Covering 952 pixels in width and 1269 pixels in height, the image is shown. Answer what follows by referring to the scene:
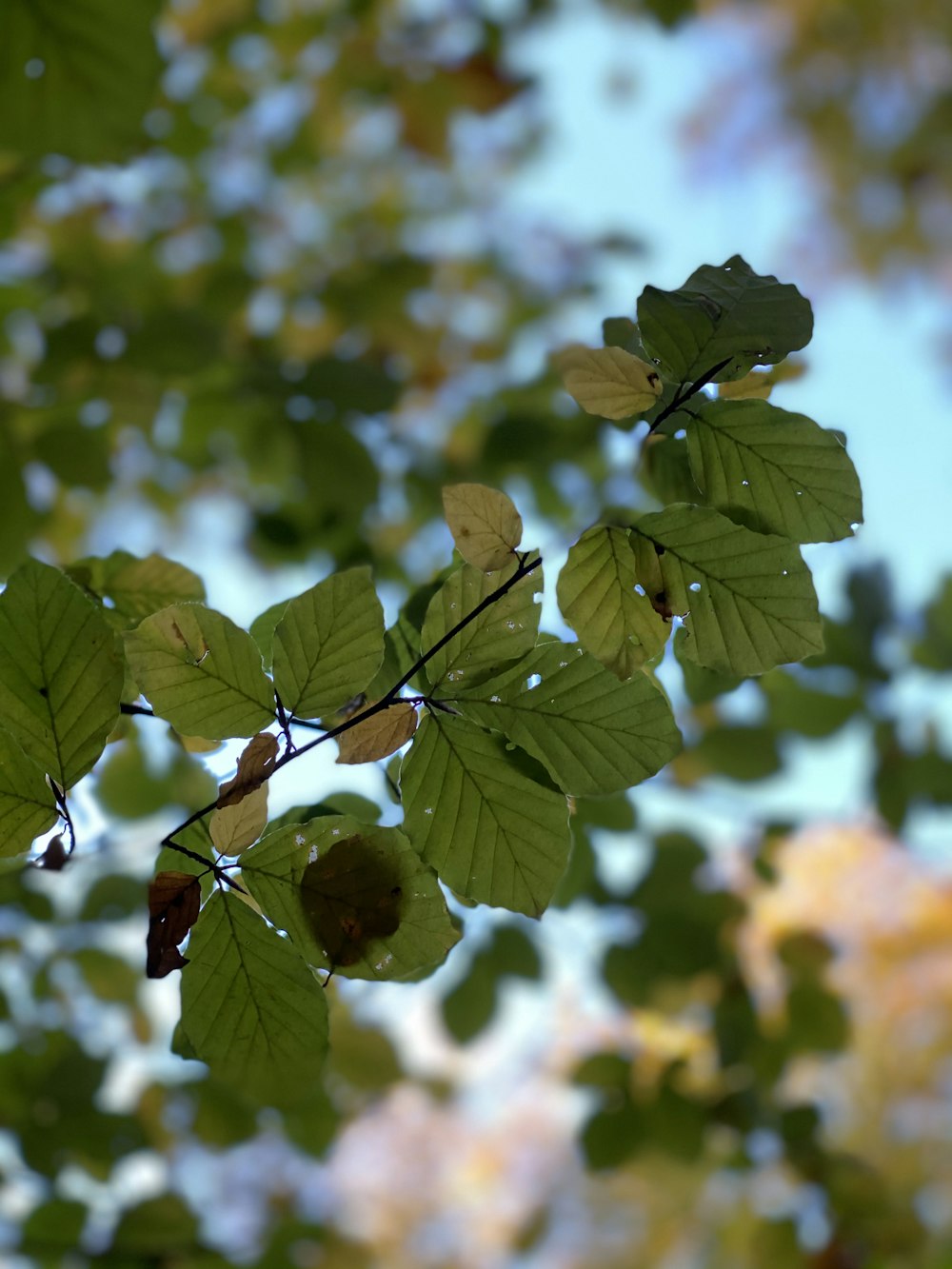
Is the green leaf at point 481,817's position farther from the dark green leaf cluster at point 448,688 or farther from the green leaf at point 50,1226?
the green leaf at point 50,1226

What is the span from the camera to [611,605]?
0.39 m

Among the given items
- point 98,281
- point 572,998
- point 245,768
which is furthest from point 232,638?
point 572,998

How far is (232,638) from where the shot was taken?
0.38m

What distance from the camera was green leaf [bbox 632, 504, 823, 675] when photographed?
0.38m

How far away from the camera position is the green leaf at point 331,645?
0.38 m

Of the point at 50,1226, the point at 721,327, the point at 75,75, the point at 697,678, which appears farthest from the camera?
the point at 50,1226

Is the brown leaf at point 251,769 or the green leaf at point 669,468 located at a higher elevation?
the green leaf at point 669,468

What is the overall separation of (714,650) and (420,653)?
0.38 feet

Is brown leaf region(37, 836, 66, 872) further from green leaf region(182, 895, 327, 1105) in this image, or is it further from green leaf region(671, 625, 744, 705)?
green leaf region(671, 625, 744, 705)

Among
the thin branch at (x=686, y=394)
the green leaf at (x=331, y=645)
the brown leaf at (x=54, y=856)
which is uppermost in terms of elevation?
the thin branch at (x=686, y=394)

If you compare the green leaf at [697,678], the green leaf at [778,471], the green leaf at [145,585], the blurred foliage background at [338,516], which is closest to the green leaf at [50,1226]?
the blurred foliage background at [338,516]

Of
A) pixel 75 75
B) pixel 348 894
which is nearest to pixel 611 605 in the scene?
pixel 348 894

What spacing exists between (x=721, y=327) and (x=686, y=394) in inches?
1.1

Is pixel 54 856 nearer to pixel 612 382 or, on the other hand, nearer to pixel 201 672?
pixel 201 672
